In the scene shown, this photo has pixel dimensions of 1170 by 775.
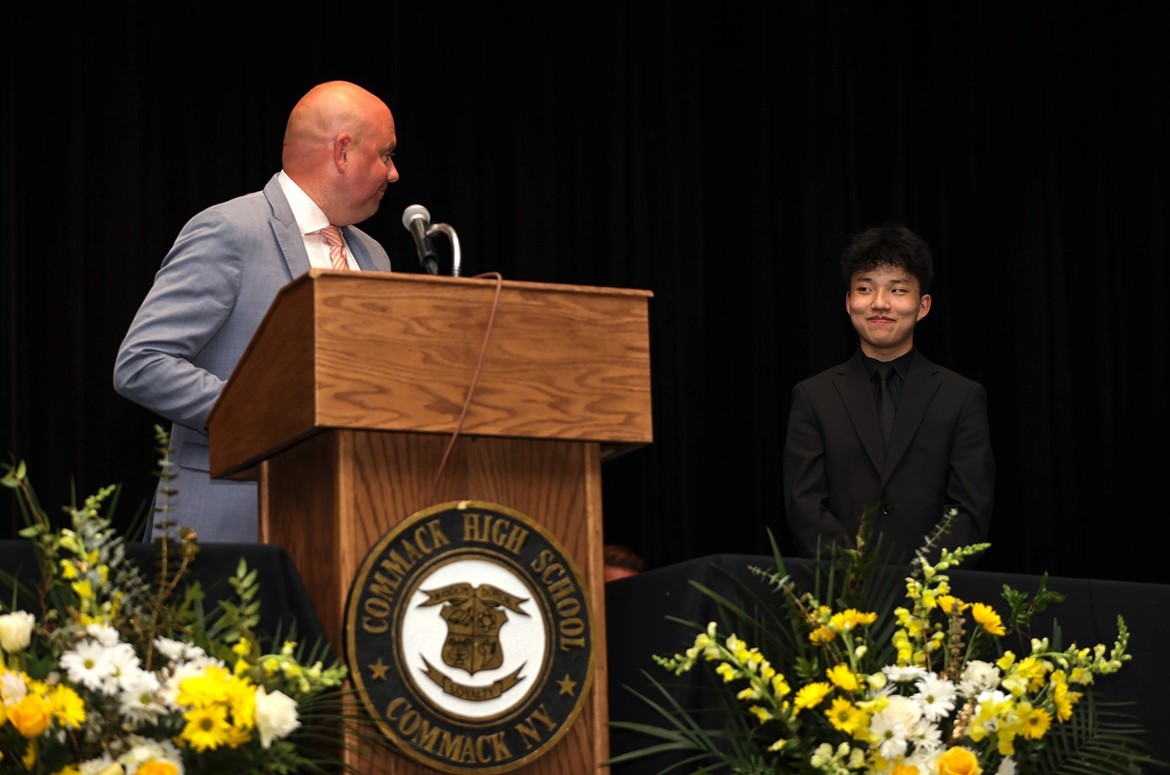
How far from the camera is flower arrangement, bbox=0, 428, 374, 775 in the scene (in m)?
2.02

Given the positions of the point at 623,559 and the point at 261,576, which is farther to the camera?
the point at 623,559

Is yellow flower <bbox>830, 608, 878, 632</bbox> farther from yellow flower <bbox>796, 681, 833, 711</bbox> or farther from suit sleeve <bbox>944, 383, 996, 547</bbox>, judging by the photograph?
suit sleeve <bbox>944, 383, 996, 547</bbox>

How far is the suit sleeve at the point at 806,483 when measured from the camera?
3.95 meters

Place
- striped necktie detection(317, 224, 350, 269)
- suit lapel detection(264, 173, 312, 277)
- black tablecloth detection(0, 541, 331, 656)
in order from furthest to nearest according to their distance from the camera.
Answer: striped necktie detection(317, 224, 350, 269) → suit lapel detection(264, 173, 312, 277) → black tablecloth detection(0, 541, 331, 656)

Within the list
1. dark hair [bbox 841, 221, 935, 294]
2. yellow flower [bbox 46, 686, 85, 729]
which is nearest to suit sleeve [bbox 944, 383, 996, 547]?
dark hair [bbox 841, 221, 935, 294]

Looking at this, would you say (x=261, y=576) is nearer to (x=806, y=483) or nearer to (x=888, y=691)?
(x=888, y=691)

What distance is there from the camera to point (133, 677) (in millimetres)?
2037

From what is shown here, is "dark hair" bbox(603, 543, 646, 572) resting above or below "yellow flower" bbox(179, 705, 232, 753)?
above

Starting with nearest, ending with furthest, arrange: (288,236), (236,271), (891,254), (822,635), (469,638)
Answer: (469,638), (822,635), (236,271), (288,236), (891,254)

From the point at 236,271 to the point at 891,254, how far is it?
1736mm

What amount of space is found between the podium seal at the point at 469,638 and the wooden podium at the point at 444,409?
3cm

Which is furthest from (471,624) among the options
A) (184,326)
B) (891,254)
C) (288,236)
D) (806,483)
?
(891,254)

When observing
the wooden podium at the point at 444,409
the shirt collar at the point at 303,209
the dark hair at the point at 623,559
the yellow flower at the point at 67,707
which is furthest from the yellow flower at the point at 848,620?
the dark hair at the point at 623,559

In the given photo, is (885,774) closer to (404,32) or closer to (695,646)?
(695,646)
